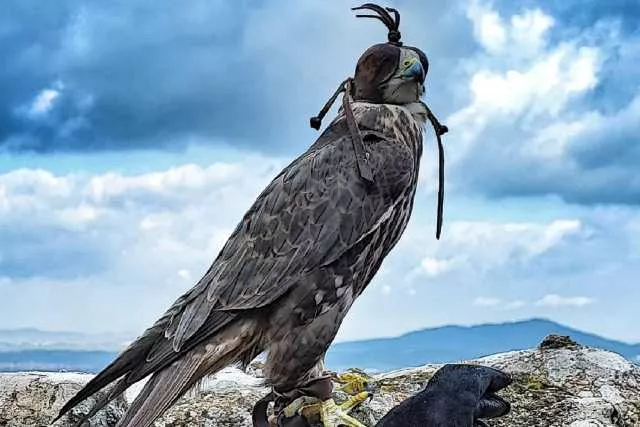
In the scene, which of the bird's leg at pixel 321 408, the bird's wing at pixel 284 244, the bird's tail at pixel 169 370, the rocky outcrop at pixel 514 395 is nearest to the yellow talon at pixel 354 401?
the bird's leg at pixel 321 408

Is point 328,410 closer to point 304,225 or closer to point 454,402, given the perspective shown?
point 454,402

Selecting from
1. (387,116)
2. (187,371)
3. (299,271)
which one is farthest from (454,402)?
(387,116)

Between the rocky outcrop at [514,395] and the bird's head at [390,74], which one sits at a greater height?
the bird's head at [390,74]

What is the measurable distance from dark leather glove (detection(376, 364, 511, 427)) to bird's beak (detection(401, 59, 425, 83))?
41.4 inches

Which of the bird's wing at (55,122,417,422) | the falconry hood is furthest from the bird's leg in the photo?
the falconry hood

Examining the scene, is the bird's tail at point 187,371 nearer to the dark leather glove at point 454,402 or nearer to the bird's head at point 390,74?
the dark leather glove at point 454,402

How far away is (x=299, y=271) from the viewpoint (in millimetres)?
3465

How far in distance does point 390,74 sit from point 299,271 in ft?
2.66

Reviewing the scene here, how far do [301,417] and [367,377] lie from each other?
1.22ft

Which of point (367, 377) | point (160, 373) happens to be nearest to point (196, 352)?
point (160, 373)

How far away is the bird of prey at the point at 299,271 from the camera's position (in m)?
3.42

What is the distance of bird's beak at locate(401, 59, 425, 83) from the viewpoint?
365cm

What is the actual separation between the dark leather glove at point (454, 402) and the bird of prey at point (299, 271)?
324 millimetres

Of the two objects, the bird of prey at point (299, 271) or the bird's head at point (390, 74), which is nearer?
the bird of prey at point (299, 271)
